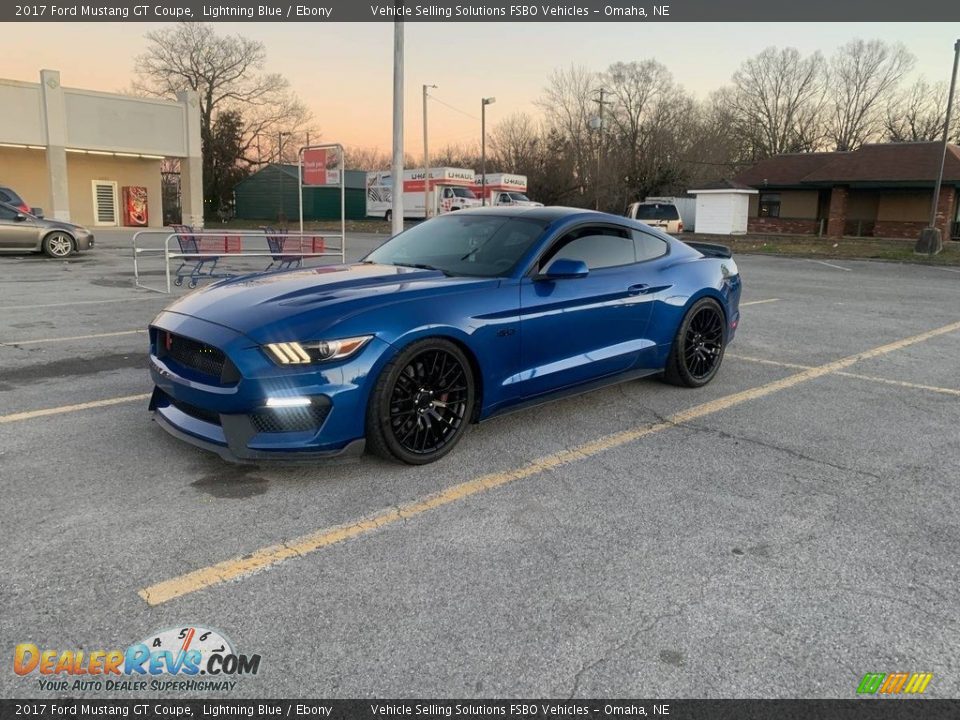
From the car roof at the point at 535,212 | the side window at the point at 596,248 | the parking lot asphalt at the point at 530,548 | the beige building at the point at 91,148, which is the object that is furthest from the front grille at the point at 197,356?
the beige building at the point at 91,148

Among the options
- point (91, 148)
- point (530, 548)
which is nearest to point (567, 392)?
point (530, 548)

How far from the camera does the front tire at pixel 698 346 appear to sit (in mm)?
5809

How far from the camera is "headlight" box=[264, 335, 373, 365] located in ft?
12.0

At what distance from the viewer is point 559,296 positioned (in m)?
4.75

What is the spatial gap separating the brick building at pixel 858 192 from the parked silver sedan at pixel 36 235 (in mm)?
32060

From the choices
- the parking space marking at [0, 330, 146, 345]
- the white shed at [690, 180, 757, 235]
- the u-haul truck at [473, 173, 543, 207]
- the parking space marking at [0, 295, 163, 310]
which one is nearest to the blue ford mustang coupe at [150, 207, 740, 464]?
the parking space marking at [0, 330, 146, 345]

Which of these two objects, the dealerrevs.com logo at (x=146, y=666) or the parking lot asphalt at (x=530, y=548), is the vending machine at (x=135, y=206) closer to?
the parking lot asphalt at (x=530, y=548)

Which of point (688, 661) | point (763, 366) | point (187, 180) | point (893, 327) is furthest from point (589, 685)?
point (187, 180)

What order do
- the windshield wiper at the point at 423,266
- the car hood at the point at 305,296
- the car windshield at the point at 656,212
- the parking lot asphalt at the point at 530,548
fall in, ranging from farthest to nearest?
the car windshield at the point at 656,212 < the windshield wiper at the point at 423,266 < the car hood at the point at 305,296 < the parking lot asphalt at the point at 530,548

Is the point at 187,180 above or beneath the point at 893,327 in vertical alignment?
above

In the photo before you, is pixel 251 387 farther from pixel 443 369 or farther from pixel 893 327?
pixel 893 327

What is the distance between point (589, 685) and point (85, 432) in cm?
377

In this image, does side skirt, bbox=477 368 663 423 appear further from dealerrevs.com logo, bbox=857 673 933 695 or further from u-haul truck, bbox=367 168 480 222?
u-haul truck, bbox=367 168 480 222

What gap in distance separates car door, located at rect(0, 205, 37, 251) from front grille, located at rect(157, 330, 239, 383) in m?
15.9
